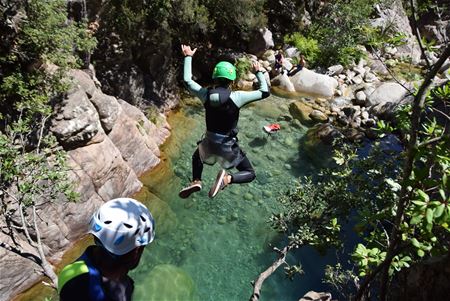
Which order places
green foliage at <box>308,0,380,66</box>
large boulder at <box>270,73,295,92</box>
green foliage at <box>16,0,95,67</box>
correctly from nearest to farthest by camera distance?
green foliage at <box>16,0,95,67</box>, large boulder at <box>270,73,295,92</box>, green foliage at <box>308,0,380,66</box>

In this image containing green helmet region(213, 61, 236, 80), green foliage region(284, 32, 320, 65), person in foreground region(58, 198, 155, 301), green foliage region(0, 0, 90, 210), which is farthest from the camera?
green foliage region(284, 32, 320, 65)

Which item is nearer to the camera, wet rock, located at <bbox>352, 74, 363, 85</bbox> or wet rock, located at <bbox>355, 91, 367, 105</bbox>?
wet rock, located at <bbox>355, 91, 367, 105</bbox>

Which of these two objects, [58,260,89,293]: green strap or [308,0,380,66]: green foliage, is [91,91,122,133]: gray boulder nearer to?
[58,260,89,293]: green strap

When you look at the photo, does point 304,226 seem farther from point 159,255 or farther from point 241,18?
point 241,18

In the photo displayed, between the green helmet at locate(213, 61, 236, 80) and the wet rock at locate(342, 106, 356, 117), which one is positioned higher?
the green helmet at locate(213, 61, 236, 80)

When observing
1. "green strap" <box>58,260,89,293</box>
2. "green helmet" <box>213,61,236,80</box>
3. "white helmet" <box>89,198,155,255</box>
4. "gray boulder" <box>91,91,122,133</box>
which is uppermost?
"green strap" <box>58,260,89,293</box>

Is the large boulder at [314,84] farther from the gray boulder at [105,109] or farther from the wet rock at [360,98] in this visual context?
the gray boulder at [105,109]

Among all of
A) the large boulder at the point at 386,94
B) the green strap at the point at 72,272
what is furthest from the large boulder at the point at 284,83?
the green strap at the point at 72,272

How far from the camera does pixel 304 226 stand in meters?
7.74

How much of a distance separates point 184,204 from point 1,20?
720 cm

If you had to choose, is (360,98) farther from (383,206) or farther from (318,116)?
(383,206)

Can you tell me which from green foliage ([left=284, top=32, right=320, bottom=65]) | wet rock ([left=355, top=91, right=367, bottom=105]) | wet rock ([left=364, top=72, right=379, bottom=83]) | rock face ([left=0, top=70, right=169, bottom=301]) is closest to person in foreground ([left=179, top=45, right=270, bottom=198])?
rock face ([left=0, top=70, right=169, bottom=301])

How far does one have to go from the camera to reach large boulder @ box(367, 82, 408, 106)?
783 inches

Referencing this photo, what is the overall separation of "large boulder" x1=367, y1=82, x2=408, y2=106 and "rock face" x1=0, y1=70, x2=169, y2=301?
1260 cm
